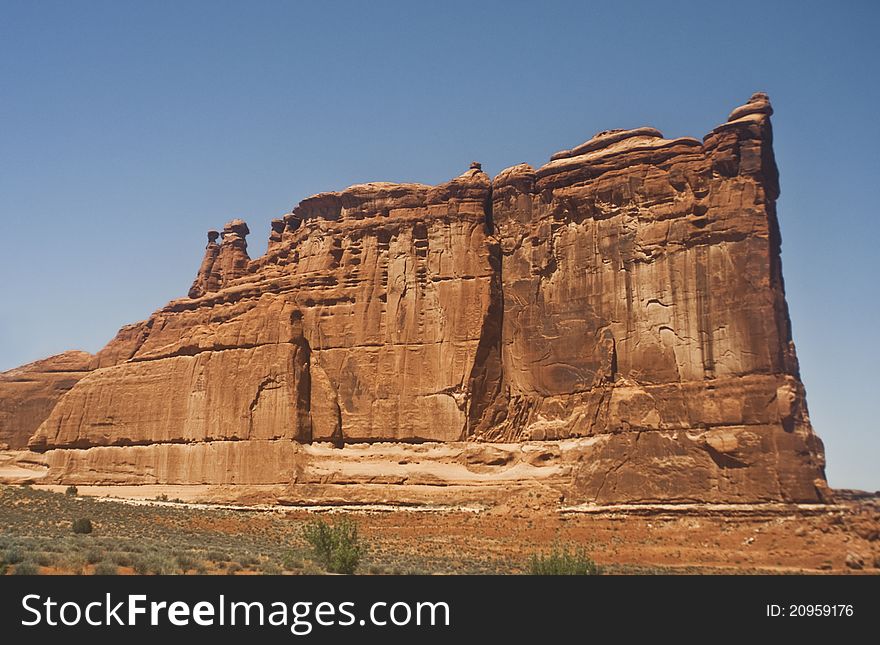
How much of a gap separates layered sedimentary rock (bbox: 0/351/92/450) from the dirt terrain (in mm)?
28706

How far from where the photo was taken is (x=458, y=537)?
3894 cm

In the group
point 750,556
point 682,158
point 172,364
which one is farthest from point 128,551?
point 172,364

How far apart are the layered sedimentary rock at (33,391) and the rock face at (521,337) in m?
5.45

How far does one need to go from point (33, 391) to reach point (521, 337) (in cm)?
4352

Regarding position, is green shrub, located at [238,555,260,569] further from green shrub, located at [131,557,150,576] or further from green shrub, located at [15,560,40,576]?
green shrub, located at [15,560,40,576]

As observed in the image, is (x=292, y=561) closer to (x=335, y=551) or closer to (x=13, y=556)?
(x=335, y=551)

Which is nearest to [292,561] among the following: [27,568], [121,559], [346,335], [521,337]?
[121,559]

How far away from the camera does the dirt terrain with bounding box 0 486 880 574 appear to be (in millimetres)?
24312

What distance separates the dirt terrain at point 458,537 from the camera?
24.3m

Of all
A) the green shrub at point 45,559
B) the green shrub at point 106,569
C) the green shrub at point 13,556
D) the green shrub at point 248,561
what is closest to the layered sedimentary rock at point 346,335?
the green shrub at point 248,561

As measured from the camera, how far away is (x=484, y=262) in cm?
5291

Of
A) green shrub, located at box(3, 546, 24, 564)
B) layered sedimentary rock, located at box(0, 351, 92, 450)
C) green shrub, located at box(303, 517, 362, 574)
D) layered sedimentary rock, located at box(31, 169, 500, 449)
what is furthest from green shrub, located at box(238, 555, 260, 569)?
layered sedimentary rock, located at box(0, 351, 92, 450)

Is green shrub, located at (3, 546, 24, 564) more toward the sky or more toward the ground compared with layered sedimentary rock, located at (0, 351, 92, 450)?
more toward the ground
